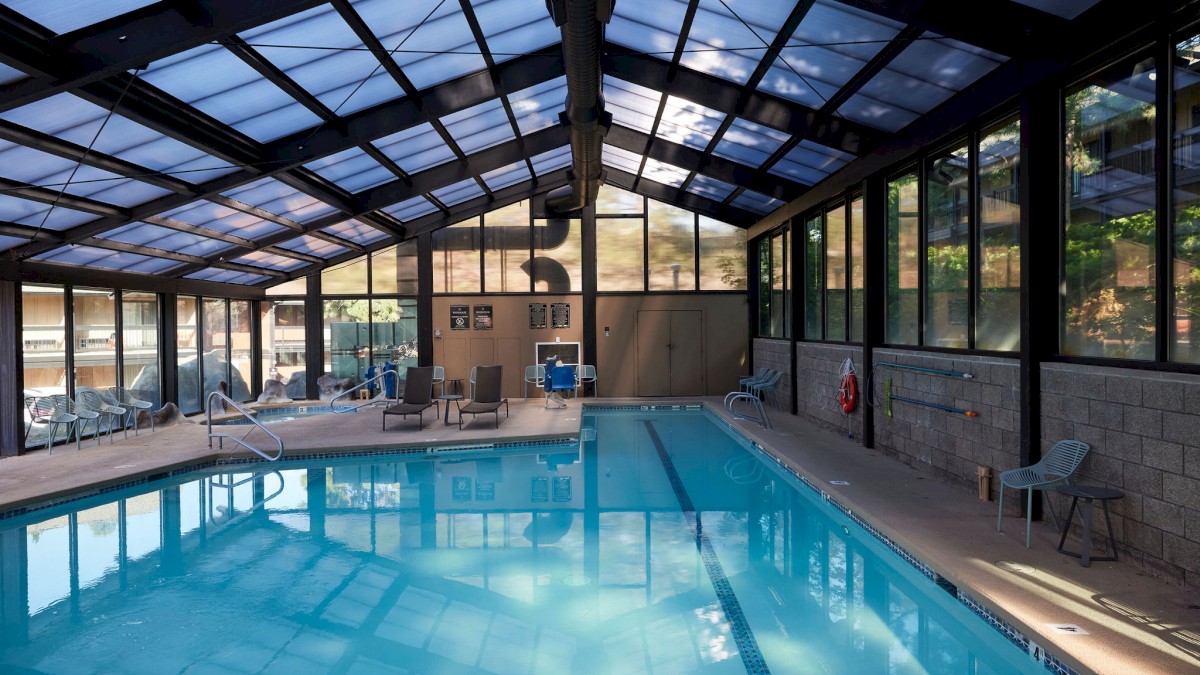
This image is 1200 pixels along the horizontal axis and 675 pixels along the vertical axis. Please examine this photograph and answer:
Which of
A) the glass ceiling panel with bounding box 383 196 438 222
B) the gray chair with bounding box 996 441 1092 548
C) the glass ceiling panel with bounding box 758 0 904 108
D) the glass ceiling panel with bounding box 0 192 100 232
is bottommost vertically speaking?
the gray chair with bounding box 996 441 1092 548

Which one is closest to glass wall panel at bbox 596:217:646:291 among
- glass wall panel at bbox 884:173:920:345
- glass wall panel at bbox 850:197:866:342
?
glass wall panel at bbox 850:197:866:342

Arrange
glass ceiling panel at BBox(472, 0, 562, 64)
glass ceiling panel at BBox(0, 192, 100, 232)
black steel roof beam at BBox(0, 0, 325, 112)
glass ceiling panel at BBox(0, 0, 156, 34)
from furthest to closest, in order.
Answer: glass ceiling panel at BBox(0, 192, 100, 232) → glass ceiling panel at BBox(472, 0, 562, 64) → black steel roof beam at BBox(0, 0, 325, 112) → glass ceiling panel at BBox(0, 0, 156, 34)

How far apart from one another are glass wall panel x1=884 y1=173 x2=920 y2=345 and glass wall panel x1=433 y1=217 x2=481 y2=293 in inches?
343

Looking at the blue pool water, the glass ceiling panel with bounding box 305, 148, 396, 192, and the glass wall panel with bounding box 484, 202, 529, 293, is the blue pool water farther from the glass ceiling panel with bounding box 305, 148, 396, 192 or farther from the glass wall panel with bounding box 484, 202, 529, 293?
the glass wall panel with bounding box 484, 202, 529, 293

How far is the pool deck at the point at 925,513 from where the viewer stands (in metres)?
3.06

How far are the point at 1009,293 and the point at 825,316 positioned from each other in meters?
4.48

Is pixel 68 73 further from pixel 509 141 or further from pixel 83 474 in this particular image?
pixel 509 141

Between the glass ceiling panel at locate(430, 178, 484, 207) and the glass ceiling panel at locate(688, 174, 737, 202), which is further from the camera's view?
the glass ceiling panel at locate(430, 178, 484, 207)

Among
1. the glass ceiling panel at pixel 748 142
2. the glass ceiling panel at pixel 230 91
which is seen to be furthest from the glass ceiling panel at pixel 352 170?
the glass ceiling panel at pixel 748 142

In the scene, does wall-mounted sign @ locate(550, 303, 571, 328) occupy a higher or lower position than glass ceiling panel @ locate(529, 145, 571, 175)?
lower

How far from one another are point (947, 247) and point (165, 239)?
959cm

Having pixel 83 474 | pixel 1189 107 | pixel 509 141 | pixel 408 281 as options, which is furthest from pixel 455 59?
pixel 408 281

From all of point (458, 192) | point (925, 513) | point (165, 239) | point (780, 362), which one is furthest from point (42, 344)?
point (780, 362)

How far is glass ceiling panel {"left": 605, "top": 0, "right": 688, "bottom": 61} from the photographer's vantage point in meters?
6.57
